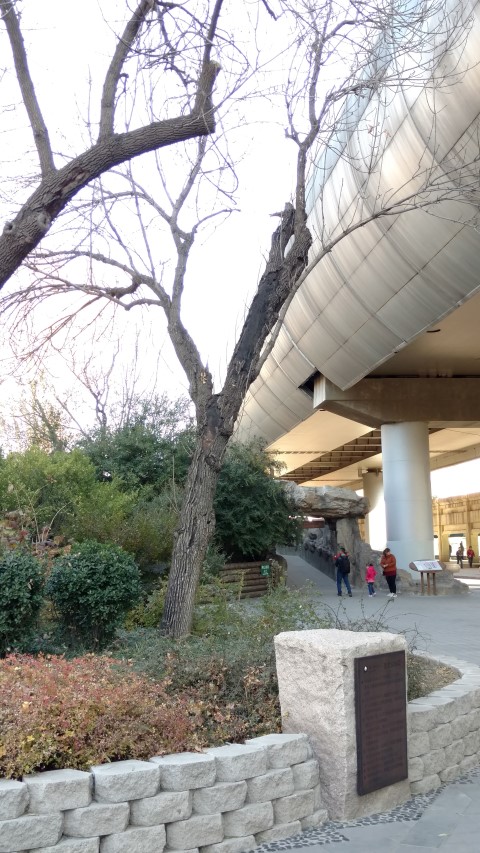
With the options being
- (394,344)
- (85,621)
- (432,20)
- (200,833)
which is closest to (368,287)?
(394,344)

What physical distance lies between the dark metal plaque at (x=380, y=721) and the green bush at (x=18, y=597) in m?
4.46

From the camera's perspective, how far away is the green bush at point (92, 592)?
894 centimetres

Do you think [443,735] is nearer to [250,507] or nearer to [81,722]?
[81,722]

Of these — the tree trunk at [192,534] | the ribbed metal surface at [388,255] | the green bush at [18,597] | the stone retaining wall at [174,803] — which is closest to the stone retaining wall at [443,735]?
the stone retaining wall at [174,803]

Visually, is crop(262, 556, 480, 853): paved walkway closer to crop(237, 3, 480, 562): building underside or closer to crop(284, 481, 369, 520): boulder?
crop(237, 3, 480, 562): building underside

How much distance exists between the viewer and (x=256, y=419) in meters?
40.8

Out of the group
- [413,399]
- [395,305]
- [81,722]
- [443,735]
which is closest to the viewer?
[81,722]

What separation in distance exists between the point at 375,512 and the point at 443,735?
43.4 metres

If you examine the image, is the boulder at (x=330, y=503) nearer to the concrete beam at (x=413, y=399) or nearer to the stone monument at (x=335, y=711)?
the concrete beam at (x=413, y=399)

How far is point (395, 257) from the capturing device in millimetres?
20125

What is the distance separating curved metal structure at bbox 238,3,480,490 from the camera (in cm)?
1556

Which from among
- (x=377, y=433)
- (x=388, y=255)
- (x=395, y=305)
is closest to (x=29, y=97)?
(x=388, y=255)

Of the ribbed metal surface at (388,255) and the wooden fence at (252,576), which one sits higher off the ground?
the ribbed metal surface at (388,255)

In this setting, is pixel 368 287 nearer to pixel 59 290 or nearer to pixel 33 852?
pixel 59 290
